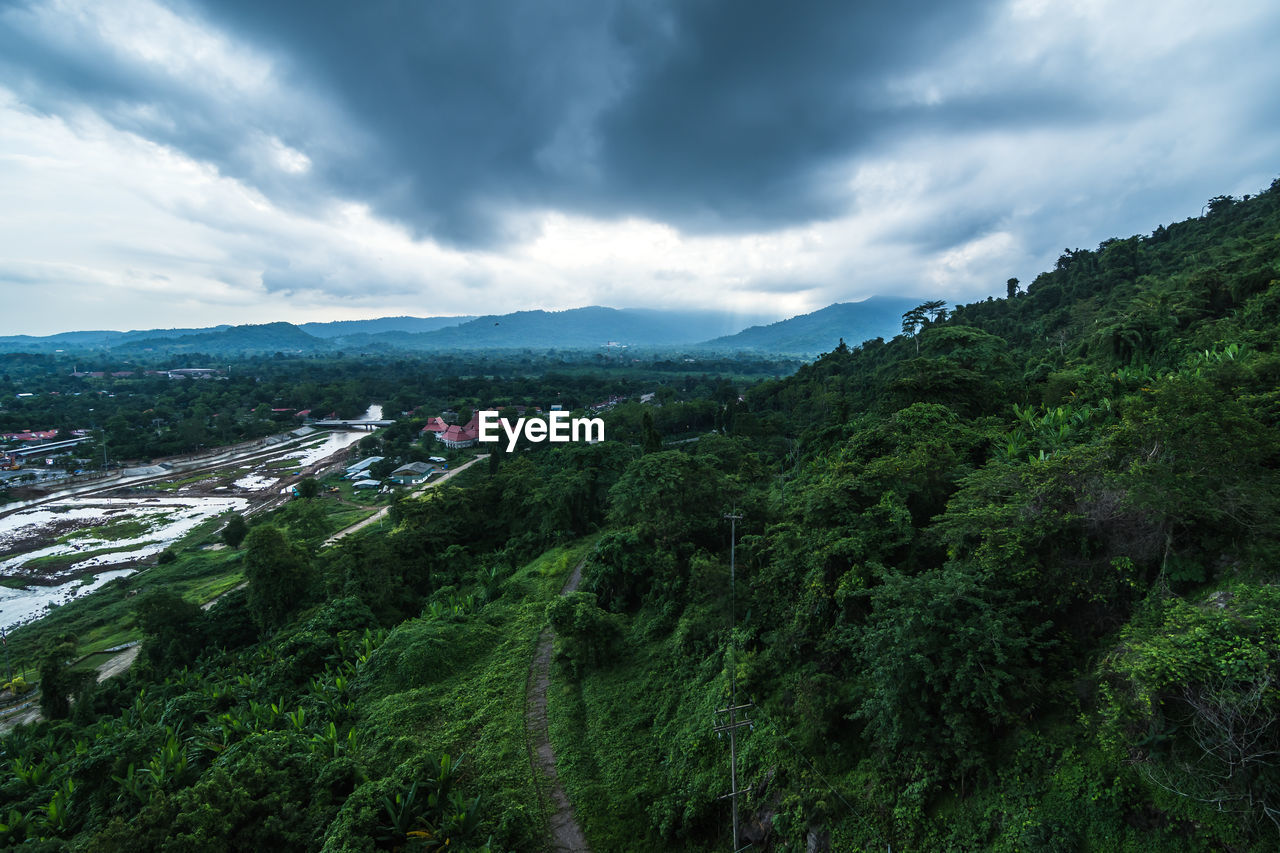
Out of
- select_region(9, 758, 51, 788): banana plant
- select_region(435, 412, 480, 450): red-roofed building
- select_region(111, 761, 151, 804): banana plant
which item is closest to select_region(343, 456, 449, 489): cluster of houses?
select_region(435, 412, 480, 450): red-roofed building

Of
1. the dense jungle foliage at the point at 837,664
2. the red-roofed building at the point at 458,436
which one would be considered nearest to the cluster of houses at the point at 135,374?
the red-roofed building at the point at 458,436

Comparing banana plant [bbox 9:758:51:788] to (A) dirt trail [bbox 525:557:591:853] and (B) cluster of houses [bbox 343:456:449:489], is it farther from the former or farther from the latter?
(B) cluster of houses [bbox 343:456:449:489]

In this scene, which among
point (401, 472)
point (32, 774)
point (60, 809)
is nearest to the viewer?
point (60, 809)

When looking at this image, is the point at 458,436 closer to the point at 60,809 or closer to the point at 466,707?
the point at 466,707

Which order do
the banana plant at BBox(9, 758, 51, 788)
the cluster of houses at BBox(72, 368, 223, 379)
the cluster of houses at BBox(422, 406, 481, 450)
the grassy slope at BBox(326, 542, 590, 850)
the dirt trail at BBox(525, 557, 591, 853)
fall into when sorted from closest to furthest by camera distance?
the dirt trail at BBox(525, 557, 591, 853), the grassy slope at BBox(326, 542, 590, 850), the banana plant at BBox(9, 758, 51, 788), the cluster of houses at BBox(422, 406, 481, 450), the cluster of houses at BBox(72, 368, 223, 379)

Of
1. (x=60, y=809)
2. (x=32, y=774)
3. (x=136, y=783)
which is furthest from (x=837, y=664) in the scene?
(x=32, y=774)

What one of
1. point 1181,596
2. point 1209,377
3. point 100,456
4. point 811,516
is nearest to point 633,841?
point 811,516
